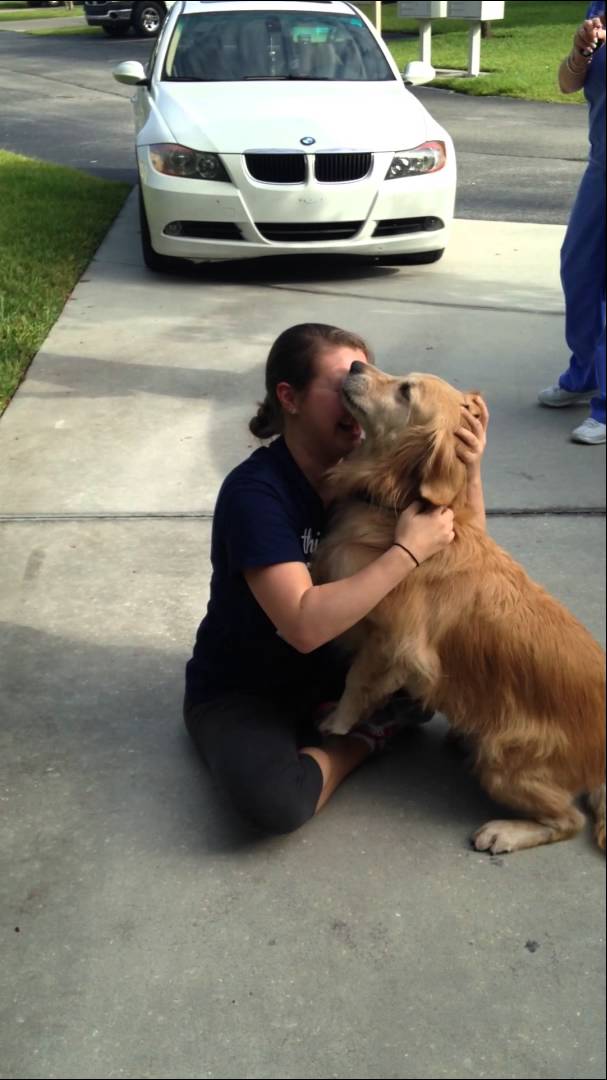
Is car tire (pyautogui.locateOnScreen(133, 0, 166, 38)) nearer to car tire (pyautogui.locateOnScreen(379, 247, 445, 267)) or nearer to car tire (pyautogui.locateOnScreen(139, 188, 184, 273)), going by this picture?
car tire (pyautogui.locateOnScreen(379, 247, 445, 267))

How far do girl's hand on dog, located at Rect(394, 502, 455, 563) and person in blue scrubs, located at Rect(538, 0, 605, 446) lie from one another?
0.28 m

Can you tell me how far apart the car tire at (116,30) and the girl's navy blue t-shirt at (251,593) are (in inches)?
31.9

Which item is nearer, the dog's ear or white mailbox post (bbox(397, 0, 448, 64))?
white mailbox post (bbox(397, 0, 448, 64))

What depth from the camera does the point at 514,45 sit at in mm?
1398

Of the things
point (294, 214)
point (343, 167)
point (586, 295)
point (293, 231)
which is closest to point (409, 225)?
point (343, 167)

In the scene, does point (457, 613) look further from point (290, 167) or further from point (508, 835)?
point (290, 167)

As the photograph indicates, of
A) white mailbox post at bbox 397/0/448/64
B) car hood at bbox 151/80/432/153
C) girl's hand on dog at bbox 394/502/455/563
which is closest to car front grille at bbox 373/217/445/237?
car hood at bbox 151/80/432/153

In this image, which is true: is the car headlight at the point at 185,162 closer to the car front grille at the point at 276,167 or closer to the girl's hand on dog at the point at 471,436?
the car front grille at the point at 276,167

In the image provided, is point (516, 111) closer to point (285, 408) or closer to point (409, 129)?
point (285, 408)

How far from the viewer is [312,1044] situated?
4.00ft

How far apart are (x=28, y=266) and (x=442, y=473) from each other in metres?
3.38

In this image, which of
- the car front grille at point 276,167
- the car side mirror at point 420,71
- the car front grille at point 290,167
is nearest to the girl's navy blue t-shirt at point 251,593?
the car side mirror at point 420,71

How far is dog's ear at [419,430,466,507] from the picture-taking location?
75.6 inches

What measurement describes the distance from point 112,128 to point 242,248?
5.52 ft
